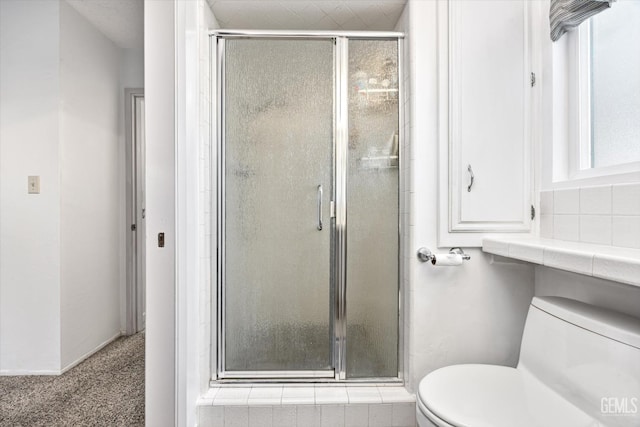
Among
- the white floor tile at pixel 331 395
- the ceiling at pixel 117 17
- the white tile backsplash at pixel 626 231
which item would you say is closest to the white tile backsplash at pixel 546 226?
the white tile backsplash at pixel 626 231

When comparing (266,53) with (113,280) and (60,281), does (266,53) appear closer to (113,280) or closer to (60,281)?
(60,281)

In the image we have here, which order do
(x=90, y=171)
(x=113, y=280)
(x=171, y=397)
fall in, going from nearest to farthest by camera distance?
(x=171, y=397) < (x=90, y=171) < (x=113, y=280)

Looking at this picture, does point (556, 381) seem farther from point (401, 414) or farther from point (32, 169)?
point (32, 169)

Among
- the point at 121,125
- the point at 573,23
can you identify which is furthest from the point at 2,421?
the point at 573,23

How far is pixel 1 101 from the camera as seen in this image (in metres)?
2.06

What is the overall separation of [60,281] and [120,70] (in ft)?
5.56

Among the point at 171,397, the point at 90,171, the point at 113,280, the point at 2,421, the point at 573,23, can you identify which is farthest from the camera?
the point at 113,280

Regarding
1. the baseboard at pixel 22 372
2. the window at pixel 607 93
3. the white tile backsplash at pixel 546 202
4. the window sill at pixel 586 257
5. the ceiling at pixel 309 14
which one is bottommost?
the baseboard at pixel 22 372

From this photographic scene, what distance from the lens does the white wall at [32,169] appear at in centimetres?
206

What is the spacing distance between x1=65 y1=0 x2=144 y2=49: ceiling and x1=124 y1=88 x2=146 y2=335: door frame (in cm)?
38

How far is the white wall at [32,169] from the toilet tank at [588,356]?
2591 millimetres

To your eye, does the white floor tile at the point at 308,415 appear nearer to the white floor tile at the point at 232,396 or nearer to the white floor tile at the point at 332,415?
the white floor tile at the point at 332,415

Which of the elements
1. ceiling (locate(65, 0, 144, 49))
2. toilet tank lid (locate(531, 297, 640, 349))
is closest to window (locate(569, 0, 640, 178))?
toilet tank lid (locate(531, 297, 640, 349))

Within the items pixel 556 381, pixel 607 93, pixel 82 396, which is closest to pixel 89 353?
pixel 82 396
